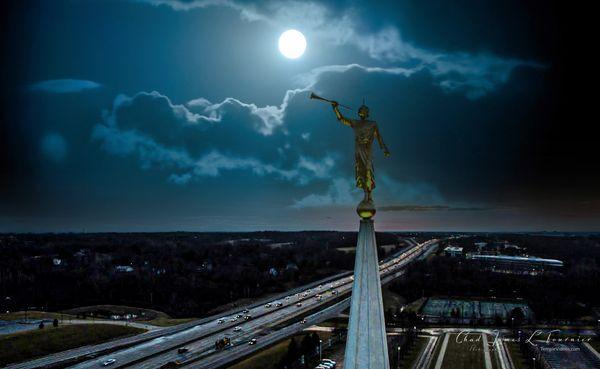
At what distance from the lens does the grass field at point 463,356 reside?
157 ft

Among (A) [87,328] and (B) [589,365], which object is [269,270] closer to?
(A) [87,328]

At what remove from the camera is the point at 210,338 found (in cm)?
5569

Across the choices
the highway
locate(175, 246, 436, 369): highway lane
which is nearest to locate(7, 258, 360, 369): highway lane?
the highway

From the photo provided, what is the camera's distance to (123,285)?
92.3m

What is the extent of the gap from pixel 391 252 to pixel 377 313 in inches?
7150

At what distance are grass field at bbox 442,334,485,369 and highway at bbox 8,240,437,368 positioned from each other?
17642 mm

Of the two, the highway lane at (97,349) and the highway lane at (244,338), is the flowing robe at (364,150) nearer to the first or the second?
the highway lane at (244,338)

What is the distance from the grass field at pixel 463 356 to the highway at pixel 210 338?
1764cm

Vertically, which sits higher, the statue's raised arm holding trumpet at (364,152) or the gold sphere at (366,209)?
the statue's raised arm holding trumpet at (364,152)

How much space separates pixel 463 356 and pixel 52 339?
144 feet

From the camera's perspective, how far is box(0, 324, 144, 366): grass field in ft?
161

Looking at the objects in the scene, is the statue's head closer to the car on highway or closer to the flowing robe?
the flowing robe

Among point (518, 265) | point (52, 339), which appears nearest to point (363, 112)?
point (52, 339)

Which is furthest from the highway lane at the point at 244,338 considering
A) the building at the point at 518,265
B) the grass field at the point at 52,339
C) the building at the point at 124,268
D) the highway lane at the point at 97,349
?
the building at the point at 518,265
